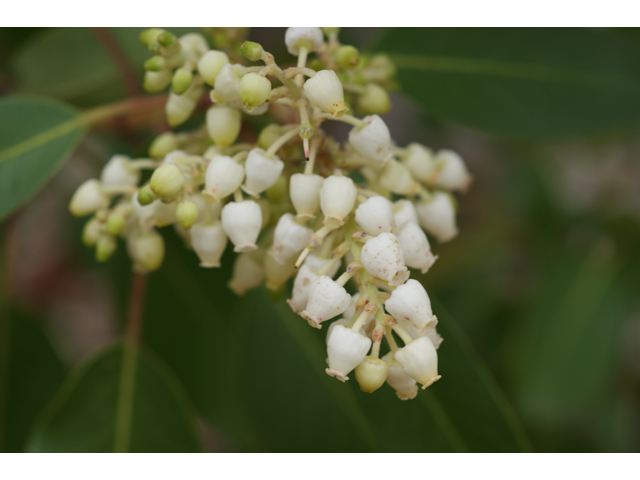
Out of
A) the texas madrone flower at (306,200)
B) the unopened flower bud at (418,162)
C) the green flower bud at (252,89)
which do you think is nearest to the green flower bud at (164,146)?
the texas madrone flower at (306,200)

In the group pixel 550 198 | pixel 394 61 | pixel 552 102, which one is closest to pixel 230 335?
pixel 394 61

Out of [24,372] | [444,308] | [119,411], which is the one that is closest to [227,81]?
[119,411]

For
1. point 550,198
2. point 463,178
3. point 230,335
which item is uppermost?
point 463,178

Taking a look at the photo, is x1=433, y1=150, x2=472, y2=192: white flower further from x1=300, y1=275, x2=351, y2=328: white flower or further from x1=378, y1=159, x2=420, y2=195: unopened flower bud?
x1=300, y1=275, x2=351, y2=328: white flower

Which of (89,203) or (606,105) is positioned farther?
(606,105)

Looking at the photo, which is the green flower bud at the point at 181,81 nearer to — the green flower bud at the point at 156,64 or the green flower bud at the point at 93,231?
the green flower bud at the point at 156,64

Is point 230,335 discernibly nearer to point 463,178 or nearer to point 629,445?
point 463,178
